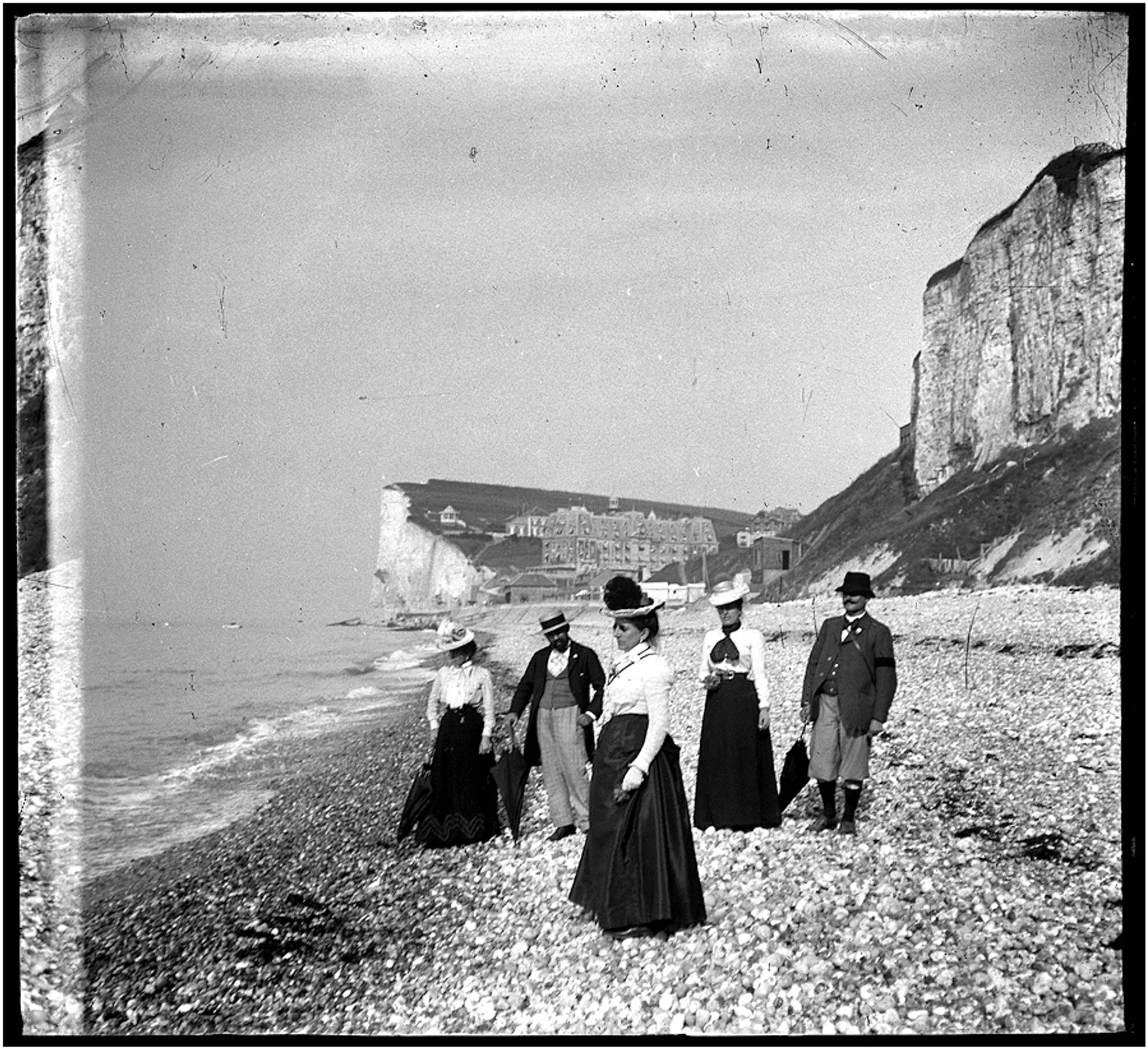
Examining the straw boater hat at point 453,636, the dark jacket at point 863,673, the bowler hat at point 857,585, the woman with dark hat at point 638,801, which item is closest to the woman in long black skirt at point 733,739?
the dark jacket at point 863,673

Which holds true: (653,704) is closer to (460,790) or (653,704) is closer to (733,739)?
(733,739)

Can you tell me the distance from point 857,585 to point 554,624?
4.86ft

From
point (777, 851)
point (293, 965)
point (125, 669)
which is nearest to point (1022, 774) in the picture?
point (777, 851)

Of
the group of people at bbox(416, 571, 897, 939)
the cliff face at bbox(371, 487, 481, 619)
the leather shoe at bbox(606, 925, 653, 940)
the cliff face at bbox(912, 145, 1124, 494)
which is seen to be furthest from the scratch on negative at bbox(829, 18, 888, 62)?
the leather shoe at bbox(606, 925, 653, 940)

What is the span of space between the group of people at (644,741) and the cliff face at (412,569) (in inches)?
15.0

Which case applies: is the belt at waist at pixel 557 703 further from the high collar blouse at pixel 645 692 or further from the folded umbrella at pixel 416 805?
the high collar blouse at pixel 645 692

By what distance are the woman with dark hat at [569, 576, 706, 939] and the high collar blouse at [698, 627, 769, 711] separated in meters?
0.87

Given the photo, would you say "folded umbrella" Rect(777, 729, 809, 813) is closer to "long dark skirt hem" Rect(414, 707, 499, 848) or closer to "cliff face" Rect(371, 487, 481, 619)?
"long dark skirt hem" Rect(414, 707, 499, 848)

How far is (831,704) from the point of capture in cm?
579

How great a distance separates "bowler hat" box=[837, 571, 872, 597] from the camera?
19.0ft

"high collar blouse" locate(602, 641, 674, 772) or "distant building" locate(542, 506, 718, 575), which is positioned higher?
"distant building" locate(542, 506, 718, 575)

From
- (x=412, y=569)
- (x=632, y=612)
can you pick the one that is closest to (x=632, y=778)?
(x=632, y=612)

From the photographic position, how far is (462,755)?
622cm

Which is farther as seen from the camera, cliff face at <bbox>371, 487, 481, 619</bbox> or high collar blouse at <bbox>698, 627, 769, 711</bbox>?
cliff face at <bbox>371, 487, 481, 619</bbox>
